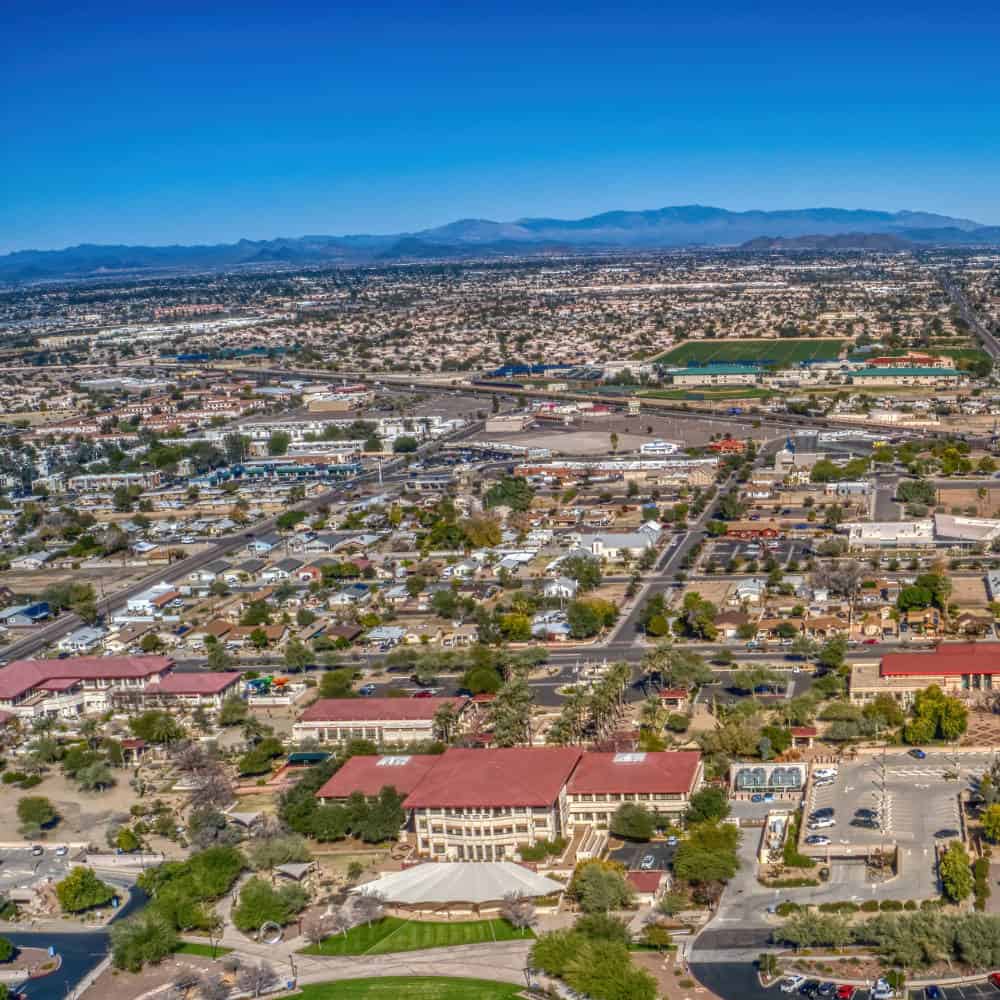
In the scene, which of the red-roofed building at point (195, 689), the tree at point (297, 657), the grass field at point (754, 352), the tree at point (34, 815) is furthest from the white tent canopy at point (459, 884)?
the grass field at point (754, 352)

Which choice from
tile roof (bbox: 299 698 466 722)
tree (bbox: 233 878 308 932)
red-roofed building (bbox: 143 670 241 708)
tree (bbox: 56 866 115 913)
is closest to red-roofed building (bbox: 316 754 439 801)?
tile roof (bbox: 299 698 466 722)

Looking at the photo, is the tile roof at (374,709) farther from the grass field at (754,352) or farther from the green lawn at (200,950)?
the grass field at (754,352)

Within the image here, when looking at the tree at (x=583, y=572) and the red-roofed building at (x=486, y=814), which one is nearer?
the red-roofed building at (x=486, y=814)

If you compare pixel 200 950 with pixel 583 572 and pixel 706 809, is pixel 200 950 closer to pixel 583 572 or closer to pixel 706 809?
pixel 706 809

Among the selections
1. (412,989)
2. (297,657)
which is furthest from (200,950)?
(297,657)

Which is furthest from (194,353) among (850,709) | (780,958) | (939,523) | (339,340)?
(780,958)

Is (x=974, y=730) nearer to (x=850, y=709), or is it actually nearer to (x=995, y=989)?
(x=850, y=709)
